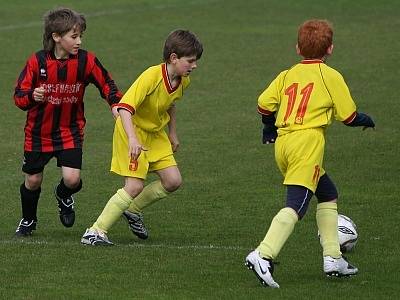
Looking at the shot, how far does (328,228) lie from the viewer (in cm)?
834

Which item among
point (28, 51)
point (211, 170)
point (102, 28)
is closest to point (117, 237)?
point (211, 170)

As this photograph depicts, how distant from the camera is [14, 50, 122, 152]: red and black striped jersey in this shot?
9.51m

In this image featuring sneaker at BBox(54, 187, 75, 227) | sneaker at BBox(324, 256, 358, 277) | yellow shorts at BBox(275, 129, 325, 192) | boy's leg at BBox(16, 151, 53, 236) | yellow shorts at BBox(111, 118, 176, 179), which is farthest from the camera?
sneaker at BBox(54, 187, 75, 227)

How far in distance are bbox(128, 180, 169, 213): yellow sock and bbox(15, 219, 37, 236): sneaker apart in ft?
2.60

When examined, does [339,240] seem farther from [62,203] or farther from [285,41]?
[285,41]

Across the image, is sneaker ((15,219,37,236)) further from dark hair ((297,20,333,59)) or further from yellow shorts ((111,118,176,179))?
dark hair ((297,20,333,59))

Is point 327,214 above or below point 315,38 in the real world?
below

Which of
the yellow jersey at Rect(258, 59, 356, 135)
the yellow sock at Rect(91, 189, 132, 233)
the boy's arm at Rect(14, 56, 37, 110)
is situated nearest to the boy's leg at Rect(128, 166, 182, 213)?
the yellow sock at Rect(91, 189, 132, 233)

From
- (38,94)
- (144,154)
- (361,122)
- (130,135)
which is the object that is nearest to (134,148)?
(130,135)

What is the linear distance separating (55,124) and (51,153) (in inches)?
9.0

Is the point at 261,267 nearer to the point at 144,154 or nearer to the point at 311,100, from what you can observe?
the point at 311,100

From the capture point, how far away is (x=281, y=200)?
11.6m

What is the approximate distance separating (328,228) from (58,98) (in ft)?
7.97

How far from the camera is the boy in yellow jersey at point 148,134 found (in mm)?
9086
